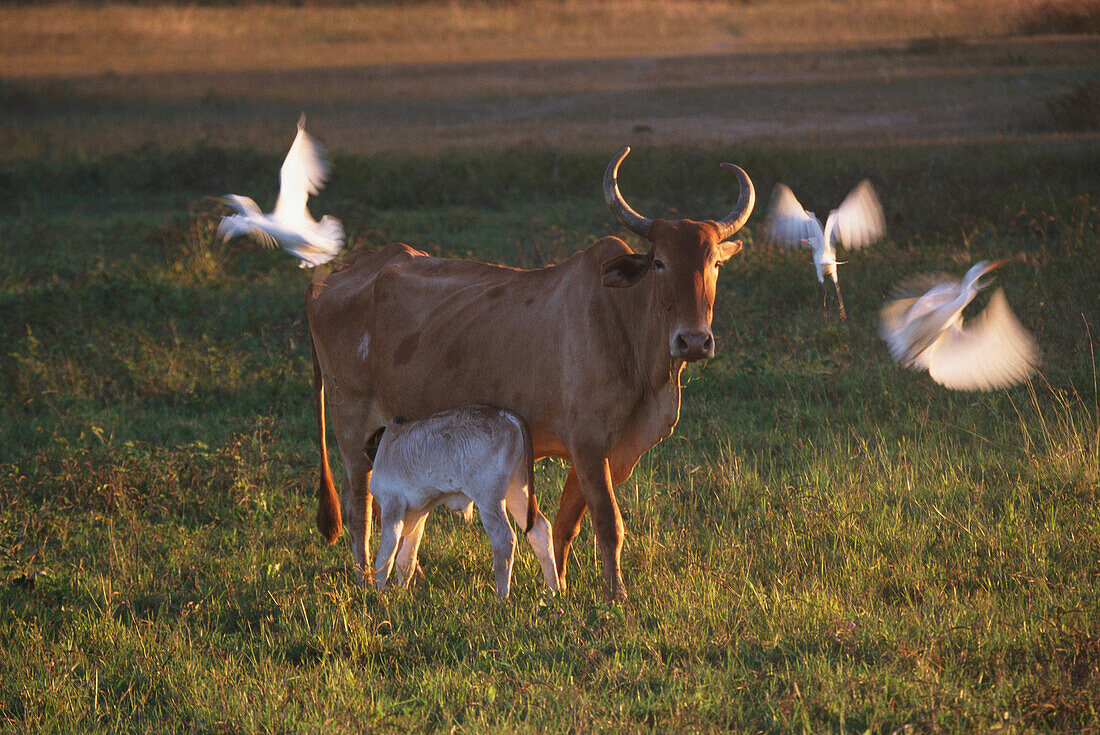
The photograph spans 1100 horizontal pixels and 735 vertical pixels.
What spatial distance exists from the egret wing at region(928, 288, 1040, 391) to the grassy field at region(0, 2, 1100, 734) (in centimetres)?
69

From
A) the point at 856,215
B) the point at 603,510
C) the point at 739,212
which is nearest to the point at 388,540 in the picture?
the point at 603,510

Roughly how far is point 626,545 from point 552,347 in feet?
3.63

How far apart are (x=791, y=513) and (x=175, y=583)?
9.52 ft

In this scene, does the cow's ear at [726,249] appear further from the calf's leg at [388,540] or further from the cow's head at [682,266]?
the calf's leg at [388,540]

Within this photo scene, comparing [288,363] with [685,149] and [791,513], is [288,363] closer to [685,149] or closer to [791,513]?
[791,513]

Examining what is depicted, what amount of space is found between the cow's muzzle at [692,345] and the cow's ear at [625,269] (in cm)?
45

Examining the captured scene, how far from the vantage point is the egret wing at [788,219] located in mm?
6520

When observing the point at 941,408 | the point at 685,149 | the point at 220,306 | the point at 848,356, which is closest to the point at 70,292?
the point at 220,306

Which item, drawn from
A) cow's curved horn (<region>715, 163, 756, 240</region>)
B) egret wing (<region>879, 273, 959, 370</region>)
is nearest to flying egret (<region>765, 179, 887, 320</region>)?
egret wing (<region>879, 273, 959, 370</region>)

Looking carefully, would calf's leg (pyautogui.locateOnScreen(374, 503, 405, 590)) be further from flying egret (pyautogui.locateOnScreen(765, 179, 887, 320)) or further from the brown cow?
flying egret (pyautogui.locateOnScreen(765, 179, 887, 320))

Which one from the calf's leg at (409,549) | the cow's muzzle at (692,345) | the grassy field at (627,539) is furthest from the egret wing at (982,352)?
the calf's leg at (409,549)

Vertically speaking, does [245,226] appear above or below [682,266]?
below

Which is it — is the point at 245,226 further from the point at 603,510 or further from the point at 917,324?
the point at 917,324

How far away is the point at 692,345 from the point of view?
3.91 metres
